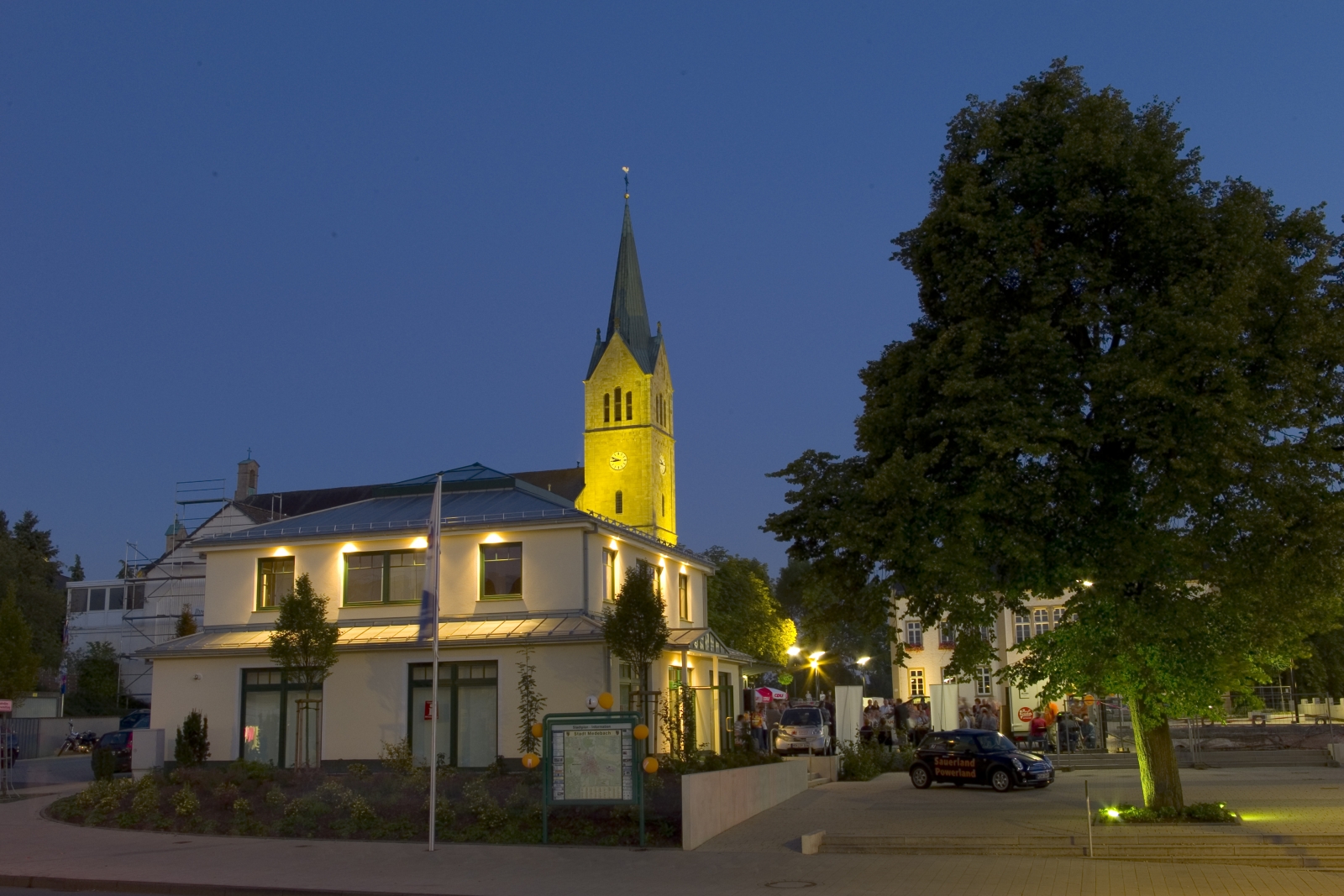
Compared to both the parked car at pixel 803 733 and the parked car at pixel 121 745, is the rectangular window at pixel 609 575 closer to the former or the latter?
the parked car at pixel 803 733

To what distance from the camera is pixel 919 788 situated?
26953mm

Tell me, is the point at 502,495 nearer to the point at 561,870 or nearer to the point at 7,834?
the point at 7,834

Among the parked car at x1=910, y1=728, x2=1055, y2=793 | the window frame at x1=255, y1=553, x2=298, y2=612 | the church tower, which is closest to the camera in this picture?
the parked car at x1=910, y1=728, x2=1055, y2=793

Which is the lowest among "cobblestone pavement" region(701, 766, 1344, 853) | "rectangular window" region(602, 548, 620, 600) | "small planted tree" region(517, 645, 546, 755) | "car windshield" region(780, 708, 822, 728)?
"cobblestone pavement" region(701, 766, 1344, 853)

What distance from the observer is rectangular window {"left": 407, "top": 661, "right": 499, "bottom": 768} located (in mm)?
31312

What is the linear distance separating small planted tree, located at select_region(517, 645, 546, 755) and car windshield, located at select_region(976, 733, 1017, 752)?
32.9 feet

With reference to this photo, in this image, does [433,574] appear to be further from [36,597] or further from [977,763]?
[36,597]

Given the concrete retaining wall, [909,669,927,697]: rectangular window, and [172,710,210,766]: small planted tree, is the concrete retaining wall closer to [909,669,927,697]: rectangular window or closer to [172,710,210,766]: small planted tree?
[172,710,210,766]: small planted tree

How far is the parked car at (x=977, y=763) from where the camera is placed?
26094mm

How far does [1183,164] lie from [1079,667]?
7.83 metres

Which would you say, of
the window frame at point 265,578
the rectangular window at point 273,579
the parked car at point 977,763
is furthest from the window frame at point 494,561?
the parked car at point 977,763

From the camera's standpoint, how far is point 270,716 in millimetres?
32875

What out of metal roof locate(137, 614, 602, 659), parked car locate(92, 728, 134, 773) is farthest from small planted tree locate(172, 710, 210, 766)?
parked car locate(92, 728, 134, 773)

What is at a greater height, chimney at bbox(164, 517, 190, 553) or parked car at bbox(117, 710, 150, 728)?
chimney at bbox(164, 517, 190, 553)
